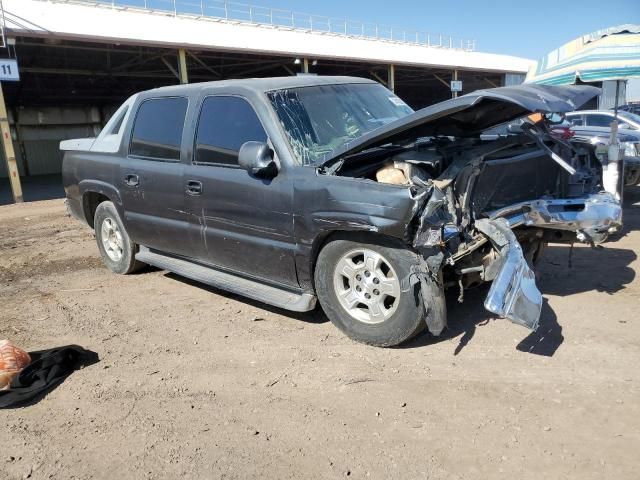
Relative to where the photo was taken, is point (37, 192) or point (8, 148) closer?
point (8, 148)

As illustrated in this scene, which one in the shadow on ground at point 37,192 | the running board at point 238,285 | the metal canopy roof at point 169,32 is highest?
the metal canopy roof at point 169,32

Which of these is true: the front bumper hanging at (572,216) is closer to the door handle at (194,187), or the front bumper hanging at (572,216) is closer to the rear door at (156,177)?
the door handle at (194,187)

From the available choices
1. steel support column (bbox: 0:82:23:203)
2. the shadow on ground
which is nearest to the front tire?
steel support column (bbox: 0:82:23:203)

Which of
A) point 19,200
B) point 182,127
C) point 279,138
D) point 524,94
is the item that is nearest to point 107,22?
point 19,200

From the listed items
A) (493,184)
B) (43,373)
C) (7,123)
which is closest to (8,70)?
(7,123)

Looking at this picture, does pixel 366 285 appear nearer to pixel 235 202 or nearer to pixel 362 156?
pixel 362 156

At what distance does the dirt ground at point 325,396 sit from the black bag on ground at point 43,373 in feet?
0.25

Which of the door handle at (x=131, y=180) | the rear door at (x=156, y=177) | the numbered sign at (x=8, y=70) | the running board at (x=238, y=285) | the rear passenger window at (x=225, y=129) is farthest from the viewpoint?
the numbered sign at (x=8, y=70)

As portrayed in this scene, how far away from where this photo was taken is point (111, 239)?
6.07m

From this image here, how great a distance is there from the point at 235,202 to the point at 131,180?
1614 millimetres

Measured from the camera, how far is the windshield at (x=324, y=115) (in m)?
3.98

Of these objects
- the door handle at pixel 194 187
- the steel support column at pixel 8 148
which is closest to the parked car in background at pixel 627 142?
the door handle at pixel 194 187

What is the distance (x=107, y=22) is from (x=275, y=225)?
14.4m

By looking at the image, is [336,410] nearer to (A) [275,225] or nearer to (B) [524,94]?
(A) [275,225]
